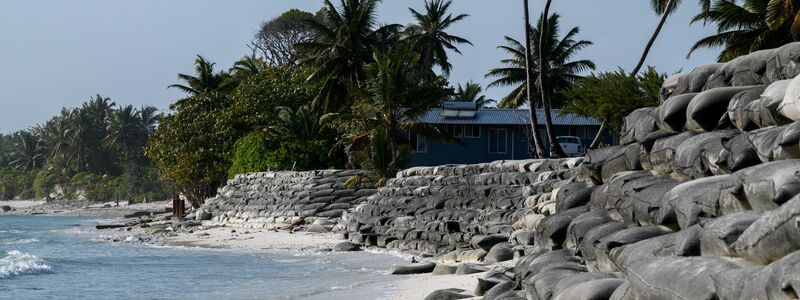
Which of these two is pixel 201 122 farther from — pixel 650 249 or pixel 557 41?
pixel 650 249

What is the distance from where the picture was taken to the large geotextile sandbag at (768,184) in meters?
5.62

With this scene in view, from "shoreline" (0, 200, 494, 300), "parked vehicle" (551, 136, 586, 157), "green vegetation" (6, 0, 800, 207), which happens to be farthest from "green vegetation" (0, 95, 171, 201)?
"parked vehicle" (551, 136, 586, 157)

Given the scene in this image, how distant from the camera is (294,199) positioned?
30.0 m

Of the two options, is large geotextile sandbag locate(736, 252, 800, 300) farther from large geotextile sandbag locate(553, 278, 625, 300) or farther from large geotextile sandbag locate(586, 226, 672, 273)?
large geotextile sandbag locate(586, 226, 672, 273)

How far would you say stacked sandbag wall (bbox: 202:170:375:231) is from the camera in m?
28.4

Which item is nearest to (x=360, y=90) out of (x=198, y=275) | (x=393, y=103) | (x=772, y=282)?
(x=393, y=103)

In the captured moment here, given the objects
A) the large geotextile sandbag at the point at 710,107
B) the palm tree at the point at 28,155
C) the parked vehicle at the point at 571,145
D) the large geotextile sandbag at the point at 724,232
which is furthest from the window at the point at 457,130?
the palm tree at the point at 28,155

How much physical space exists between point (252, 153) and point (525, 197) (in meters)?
21.0

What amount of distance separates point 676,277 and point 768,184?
95cm

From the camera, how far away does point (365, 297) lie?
38.8 ft

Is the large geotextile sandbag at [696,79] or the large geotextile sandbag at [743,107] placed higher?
the large geotextile sandbag at [696,79]

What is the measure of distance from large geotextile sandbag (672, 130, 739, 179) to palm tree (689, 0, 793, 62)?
1934cm

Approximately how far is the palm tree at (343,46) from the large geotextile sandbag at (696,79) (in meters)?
27.2

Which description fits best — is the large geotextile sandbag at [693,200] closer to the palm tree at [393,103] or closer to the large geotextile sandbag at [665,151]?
the large geotextile sandbag at [665,151]
